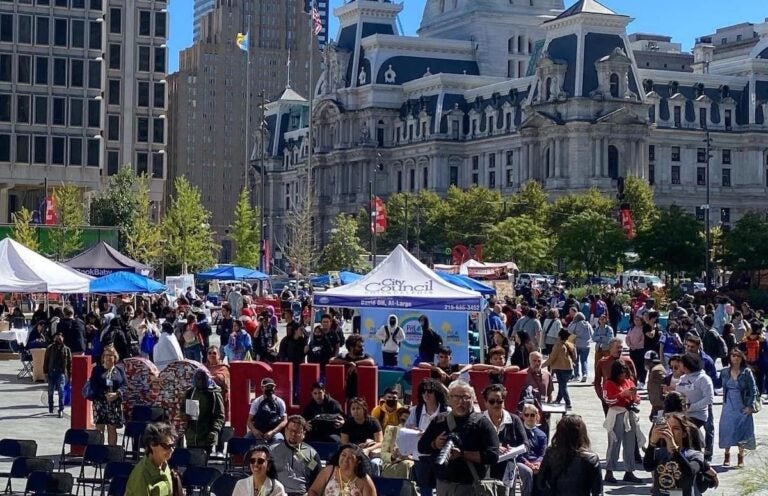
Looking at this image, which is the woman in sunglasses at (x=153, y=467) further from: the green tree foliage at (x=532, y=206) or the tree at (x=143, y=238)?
the green tree foliage at (x=532, y=206)

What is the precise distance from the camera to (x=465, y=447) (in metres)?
13.1

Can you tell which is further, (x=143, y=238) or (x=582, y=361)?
(x=143, y=238)

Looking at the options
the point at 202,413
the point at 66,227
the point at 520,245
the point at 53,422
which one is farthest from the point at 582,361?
the point at 520,245

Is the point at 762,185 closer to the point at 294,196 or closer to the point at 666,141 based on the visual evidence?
the point at 666,141

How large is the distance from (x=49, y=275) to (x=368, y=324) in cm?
714

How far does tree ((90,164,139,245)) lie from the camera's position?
271 feet

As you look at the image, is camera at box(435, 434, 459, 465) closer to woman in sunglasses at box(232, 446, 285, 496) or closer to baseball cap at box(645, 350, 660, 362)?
woman in sunglasses at box(232, 446, 285, 496)

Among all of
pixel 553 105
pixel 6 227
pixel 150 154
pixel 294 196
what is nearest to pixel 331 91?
pixel 294 196

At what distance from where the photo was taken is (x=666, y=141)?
12156 cm

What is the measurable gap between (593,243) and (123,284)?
167ft

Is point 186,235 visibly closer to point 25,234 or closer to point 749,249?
point 25,234

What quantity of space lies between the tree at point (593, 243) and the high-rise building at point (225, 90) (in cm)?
9457

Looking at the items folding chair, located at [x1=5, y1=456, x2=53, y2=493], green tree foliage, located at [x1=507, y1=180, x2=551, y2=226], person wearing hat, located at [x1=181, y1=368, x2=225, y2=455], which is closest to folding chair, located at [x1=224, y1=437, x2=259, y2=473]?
person wearing hat, located at [x1=181, y1=368, x2=225, y2=455]

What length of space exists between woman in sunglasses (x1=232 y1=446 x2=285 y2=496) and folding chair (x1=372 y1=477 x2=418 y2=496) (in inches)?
60.0
